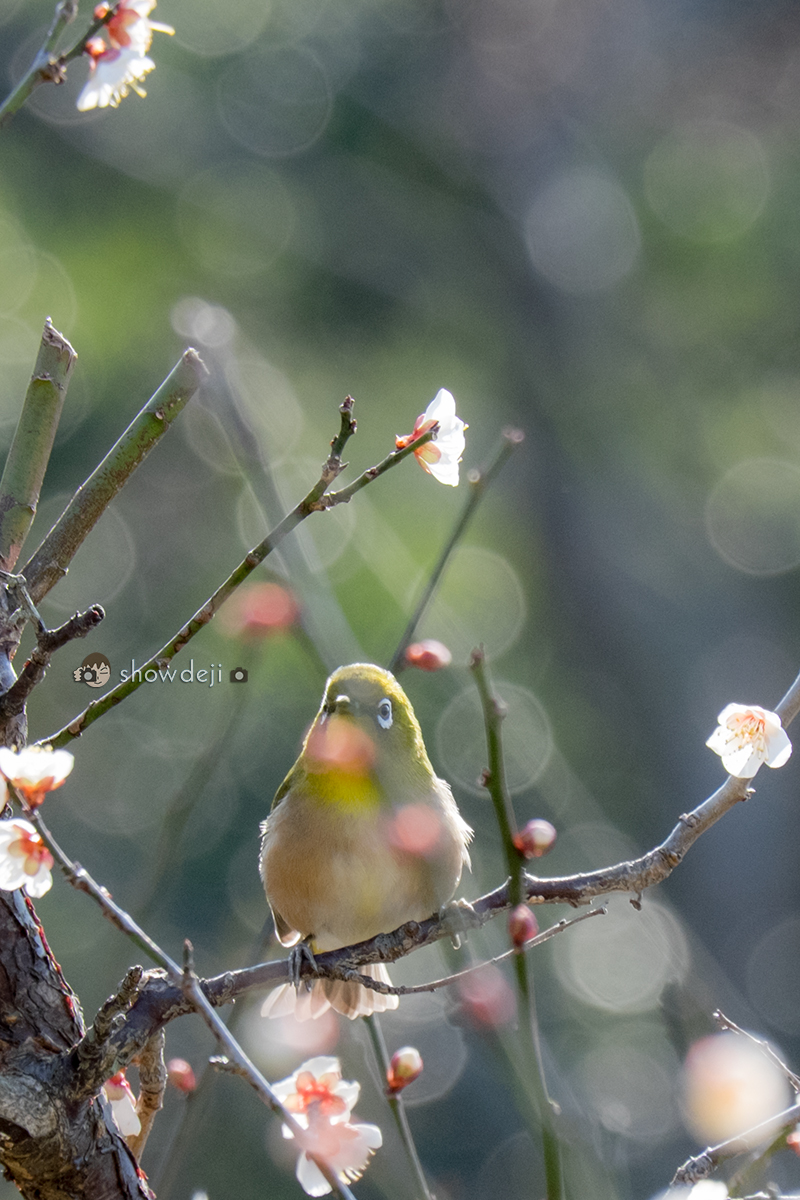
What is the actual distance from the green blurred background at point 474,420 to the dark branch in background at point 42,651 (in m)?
2.34

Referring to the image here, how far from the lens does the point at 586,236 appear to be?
6031mm

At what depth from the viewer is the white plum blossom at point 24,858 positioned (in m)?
0.93

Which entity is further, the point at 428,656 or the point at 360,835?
the point at 360,835

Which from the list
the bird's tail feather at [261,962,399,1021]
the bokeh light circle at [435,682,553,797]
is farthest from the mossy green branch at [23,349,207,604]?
the bokeh light circle at [435,682,553,797]

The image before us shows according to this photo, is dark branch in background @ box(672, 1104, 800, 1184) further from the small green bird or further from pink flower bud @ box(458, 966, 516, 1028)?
the small green bird

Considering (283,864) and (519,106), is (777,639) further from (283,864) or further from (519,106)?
(283,864)

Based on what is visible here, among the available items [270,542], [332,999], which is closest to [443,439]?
[270,542]

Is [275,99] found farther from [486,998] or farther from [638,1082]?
[486,998]

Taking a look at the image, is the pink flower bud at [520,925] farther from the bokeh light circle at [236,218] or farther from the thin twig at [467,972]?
the bokeh light circle at [236,218]

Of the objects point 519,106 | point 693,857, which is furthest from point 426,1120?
point 519,106

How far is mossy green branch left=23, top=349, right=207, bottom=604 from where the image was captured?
1114 mm

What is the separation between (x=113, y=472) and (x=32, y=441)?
15 centimetres

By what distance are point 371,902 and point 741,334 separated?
180 inches

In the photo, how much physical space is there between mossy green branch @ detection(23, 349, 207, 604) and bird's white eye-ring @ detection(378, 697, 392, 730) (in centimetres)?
72
